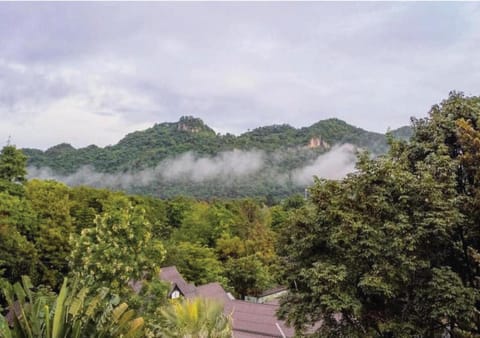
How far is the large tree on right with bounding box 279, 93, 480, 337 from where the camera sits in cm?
1081

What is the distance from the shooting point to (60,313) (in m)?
8.38

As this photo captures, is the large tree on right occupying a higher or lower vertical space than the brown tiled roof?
higher

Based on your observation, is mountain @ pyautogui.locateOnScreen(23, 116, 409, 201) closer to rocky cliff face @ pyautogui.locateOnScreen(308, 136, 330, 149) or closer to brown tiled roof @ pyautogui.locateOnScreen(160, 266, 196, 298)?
rocky cliff face @ pyautogui.locateOnScreen(308, 136, 330, 149)

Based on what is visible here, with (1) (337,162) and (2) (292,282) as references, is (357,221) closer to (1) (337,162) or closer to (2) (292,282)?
(2) (292,282)

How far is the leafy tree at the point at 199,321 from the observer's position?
7121 millimetres

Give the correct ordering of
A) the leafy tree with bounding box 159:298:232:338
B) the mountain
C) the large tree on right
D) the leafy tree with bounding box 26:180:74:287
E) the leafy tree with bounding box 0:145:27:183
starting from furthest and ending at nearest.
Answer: the mountain → the leafy tree with bounding box 26:180:74:287 → the leafy tree with bounding box 0:145:27:183 → the large tree on right → the leafy tree with bounding box 159:298:232:338

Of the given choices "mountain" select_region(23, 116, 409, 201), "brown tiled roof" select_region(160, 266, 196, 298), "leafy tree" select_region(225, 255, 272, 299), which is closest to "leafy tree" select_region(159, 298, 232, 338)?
"brown tiled roof" select_region(160, 266, 196, 298)

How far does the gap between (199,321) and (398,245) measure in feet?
20.3

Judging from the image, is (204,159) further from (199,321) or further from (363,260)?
(199,321)

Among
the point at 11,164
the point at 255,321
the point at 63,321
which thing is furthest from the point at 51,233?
the point at 63,321

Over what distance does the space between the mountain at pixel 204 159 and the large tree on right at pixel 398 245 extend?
9919 centimetres

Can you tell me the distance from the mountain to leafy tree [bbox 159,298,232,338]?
104006 millimetres

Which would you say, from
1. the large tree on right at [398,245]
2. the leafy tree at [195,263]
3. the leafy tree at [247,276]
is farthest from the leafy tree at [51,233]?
the large tree on right at [398,245]

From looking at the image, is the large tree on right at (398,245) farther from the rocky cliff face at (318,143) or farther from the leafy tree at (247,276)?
the rocky cliff face at (318,143)
